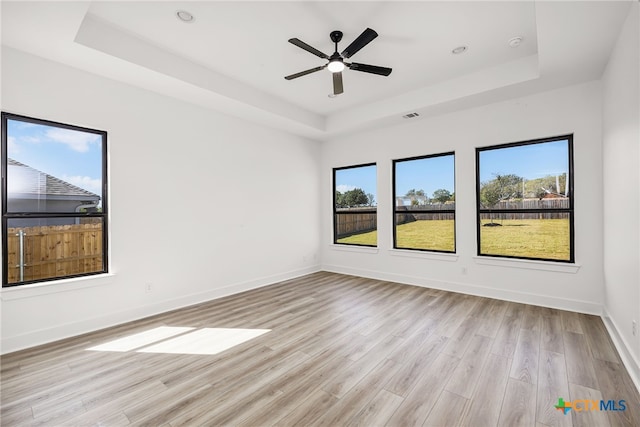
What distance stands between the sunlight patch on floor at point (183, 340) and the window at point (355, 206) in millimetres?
3225

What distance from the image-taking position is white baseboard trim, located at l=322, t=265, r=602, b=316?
3.59 m

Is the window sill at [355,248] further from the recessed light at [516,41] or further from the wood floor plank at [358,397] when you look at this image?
the recessed light at [516,41]

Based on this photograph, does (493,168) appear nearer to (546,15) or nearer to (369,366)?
(546,15)

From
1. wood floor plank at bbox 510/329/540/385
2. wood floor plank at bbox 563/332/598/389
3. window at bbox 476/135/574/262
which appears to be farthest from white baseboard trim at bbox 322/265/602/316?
wood floor plank at bbox 510/329/540/385

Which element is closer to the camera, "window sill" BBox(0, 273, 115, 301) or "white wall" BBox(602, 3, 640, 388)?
"white wall" BBox(602, 3, 640, 388)

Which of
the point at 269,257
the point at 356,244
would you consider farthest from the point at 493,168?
the point at 269,257

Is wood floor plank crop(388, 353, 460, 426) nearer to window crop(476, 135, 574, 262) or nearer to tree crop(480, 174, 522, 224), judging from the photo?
window crop(476, 135, 574, 262)

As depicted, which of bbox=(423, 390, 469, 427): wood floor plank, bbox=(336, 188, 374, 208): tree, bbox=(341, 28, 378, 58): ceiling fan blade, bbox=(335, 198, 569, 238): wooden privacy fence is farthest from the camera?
bbox=(336, 188, 374, 208): tree

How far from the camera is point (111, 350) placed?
2.74 meters

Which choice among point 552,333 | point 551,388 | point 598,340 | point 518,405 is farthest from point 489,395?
point 598,340

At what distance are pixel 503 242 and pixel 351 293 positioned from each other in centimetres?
239

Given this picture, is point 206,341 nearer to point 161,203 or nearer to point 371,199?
point 161,203

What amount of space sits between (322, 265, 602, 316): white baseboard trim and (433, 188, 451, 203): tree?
53.6 inches

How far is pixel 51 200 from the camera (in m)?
3.06
